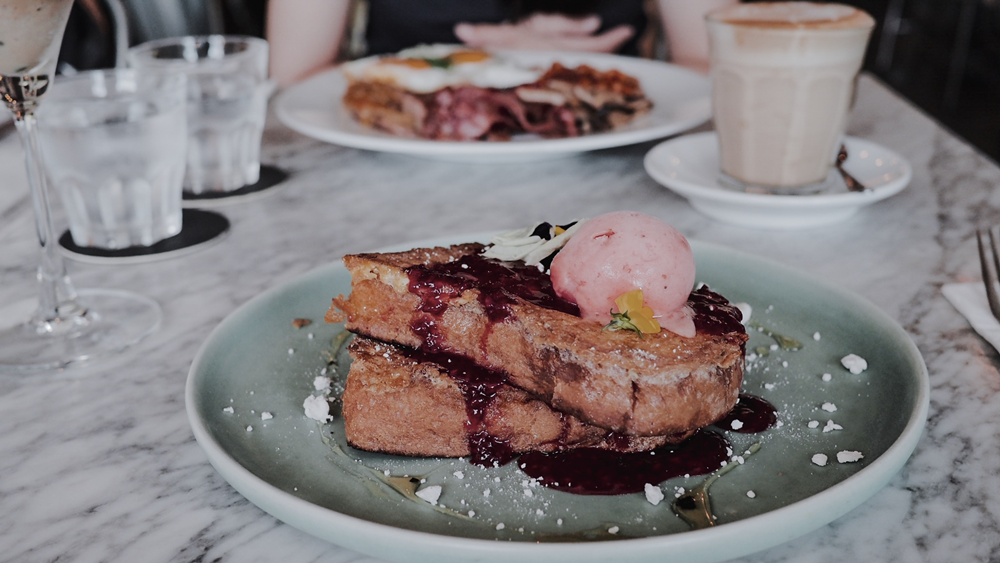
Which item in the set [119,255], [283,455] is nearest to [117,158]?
[119,255]

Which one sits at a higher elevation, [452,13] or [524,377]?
[452,13]

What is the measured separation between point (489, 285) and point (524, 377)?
5.5 inches

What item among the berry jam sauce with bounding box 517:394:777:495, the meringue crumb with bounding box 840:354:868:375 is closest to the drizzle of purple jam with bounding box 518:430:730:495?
the berry jam sauce with bounding box 517:394:777:495

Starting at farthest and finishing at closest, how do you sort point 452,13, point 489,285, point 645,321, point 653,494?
point 452,13
point 489,285
point 645,321
point 653,494

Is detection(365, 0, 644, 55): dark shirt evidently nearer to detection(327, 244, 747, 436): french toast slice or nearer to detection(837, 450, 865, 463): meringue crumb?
detection(327, 244, 747, 436): french toast slice

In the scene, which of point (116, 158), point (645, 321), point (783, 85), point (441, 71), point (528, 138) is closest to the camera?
point (645, 321)

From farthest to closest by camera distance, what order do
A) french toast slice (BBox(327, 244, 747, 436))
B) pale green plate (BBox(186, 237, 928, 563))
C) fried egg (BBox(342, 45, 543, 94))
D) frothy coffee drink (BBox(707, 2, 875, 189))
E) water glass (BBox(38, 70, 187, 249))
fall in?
fried egg (BBox(342, 45, 543, 94)), frothy coffee drink (BBox(707, 2, 875, 189)), water glass (BBox(38, 70, 187, 249)), french toast slice (BBox(327, 244, 747, 436)), pale green plate (BBox(186, 237, 928, 563))

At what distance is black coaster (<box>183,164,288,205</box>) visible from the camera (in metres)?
2.02

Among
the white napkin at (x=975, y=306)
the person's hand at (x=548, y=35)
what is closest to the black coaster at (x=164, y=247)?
the white napkin at (x=975, y=306)

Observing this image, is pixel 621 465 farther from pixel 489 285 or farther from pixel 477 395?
pixel 489 285

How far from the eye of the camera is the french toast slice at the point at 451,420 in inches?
40.2

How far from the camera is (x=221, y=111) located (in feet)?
6.64

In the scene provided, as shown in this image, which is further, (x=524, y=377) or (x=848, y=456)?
(x=524, y=377)

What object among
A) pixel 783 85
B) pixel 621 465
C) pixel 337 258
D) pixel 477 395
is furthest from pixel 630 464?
pixel 783 85
